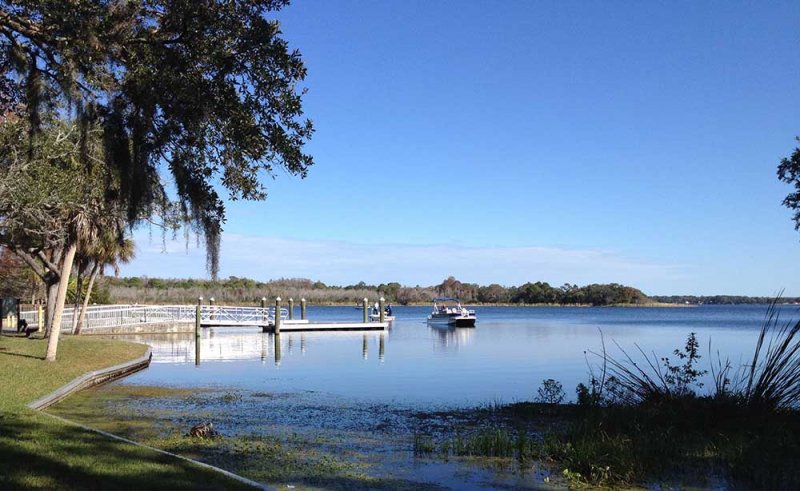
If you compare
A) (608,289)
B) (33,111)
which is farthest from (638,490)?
(608,289)

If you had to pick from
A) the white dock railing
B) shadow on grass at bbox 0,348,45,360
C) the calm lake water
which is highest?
the white dock railing

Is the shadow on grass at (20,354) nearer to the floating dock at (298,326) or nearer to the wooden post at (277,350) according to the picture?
the wooden post at (277,350)

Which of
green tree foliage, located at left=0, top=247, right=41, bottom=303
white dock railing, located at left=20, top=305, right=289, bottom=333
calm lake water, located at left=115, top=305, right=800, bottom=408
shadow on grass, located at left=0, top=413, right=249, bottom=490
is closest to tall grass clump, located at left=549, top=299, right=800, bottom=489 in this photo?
shadow on grass, located at left=0, top=413, right=249, bottom=490

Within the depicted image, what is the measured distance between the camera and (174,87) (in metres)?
6.15

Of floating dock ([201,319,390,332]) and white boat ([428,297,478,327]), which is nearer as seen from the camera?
floating dock ([201,319,390,332])

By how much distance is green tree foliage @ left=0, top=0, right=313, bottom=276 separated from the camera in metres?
6.19

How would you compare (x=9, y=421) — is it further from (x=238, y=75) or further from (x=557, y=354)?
(x=557, y=354)

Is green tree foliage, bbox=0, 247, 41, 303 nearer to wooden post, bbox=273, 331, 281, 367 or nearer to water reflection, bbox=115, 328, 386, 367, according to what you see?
water reflection, bbox=115, 328, 386, 367

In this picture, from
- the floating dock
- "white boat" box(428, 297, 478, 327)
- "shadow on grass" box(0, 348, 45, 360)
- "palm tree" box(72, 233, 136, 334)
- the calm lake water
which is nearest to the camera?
"shadow on grass" box(0, 348, 45, 360)

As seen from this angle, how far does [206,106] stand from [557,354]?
3050 cm

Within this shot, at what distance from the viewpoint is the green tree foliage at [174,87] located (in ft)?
20.3

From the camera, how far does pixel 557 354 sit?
113ft

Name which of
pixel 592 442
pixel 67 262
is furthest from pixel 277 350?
pixel 592 442

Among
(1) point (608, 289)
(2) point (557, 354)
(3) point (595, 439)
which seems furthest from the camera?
(1) point (608, 289)
